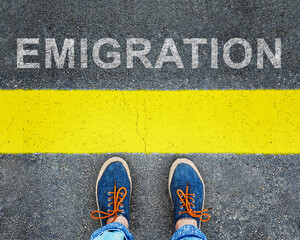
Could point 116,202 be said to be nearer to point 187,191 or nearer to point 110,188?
point 110,188

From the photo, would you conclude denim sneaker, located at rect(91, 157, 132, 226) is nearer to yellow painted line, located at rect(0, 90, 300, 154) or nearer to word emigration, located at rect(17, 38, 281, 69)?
yellow painted line, located at rect(0, 90, 300, 154)

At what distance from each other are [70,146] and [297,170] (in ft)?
5.92

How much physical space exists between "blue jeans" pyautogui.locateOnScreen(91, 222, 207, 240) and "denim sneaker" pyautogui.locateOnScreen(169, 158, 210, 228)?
0.61 ft

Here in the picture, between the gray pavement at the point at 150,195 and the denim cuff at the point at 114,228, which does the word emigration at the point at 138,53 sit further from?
the denim cuff at the point at 114,228

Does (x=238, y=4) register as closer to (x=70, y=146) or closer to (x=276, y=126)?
(x=276, y=126)

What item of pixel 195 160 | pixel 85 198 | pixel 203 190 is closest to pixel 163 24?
pixel 195 160

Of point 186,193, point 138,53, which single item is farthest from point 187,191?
point 138,53

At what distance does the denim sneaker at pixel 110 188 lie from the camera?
2.00 meters

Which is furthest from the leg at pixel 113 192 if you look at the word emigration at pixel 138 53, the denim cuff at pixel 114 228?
the word emigration at pixel 138 53

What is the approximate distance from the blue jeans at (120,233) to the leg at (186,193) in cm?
15

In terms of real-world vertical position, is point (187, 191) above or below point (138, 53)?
below

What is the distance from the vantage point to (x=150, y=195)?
202 cm

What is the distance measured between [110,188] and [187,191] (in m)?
0.62

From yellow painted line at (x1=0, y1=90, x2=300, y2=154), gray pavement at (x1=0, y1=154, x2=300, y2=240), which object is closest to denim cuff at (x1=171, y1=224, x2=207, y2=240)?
gray pavement at (x1=0, y1=154, x2=300, y2=240)
